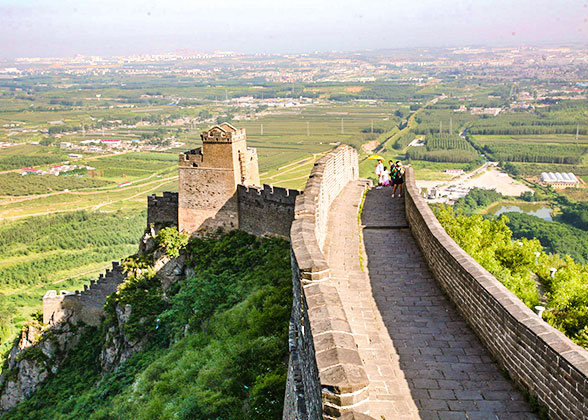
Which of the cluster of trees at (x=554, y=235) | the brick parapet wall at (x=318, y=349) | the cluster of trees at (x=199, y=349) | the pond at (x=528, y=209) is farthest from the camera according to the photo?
the pond at (x=528, y=209)

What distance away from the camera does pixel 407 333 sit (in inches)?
251

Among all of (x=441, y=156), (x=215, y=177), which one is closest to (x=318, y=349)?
(x=215, y=177)

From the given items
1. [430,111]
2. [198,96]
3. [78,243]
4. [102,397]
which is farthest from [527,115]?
[102,397]

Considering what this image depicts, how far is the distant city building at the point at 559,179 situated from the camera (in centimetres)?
6272

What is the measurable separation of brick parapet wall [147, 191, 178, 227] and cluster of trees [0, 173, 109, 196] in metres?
67.8

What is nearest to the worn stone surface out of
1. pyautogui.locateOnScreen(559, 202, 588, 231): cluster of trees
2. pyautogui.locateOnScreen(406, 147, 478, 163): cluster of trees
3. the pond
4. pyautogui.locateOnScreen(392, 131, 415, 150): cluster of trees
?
pyautogui.locateOnScreen(559, 202, 588, 231): cluster of trees

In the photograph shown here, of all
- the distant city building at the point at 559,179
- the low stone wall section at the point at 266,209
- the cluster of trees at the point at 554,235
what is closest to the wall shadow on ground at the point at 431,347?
the low stone wall section at the point at 266,209

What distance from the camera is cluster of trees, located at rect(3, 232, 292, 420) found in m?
9.03

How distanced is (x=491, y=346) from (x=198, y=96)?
16602 cm

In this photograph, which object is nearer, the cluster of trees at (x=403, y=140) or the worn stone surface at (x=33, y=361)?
the worn stone surface at (x=33, y=361)

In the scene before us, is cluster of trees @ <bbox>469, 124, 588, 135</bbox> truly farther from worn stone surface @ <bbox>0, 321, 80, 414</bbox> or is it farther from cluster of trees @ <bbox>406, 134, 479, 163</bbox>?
worn stone surface @ <bbox>0, 321, 80, 414</bbox>

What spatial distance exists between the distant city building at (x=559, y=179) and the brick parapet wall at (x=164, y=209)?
55.5 meters

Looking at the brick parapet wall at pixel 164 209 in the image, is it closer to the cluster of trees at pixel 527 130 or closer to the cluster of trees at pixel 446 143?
the cluster of trees at pixel 446 143

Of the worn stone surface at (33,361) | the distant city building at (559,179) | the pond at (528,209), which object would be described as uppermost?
the worn stone surface at (33,361)
